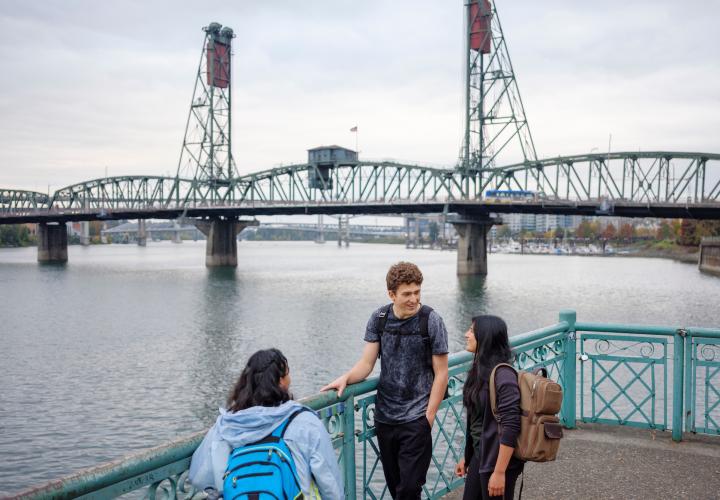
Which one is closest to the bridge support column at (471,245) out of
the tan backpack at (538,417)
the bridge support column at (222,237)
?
the bridge support column at (222,237)

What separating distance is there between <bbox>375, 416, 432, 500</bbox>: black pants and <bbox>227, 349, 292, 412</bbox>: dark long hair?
57.6 inches

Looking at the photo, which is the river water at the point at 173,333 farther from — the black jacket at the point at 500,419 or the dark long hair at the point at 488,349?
the dark long hair at the point at 488,349

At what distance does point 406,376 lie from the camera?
5.21 metres

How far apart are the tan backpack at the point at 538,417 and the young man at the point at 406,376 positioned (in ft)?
2.27

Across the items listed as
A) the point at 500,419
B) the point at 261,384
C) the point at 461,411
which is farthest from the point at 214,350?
the point at 261,384

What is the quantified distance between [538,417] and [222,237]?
9488cm

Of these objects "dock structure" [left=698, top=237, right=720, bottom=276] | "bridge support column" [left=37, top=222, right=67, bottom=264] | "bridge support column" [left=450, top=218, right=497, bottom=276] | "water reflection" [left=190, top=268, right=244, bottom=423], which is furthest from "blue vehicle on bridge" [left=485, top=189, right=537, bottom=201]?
"bridge support column" [left=37, top=222, right=67, bottom=264]

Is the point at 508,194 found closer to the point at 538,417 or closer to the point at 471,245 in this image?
the point at 471,245

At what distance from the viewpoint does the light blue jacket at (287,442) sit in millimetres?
3709

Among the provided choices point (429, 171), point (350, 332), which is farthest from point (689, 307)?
point (429, 171)

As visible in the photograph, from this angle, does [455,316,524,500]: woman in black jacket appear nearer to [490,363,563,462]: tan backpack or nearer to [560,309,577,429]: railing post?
[490,363,563,462]: tan backpack

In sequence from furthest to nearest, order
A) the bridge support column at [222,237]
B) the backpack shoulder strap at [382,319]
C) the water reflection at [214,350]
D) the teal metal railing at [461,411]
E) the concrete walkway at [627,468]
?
1. the bridge support column at [222,237]
2. the water reflection at [214,350]
3. the concrete walkway at [627,468]
4. the backpack shoulder strap at [382,319]
5. the teal metal railing at [461,411]

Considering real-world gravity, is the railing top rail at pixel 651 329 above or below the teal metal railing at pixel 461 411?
above

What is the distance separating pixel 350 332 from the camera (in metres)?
32.8
